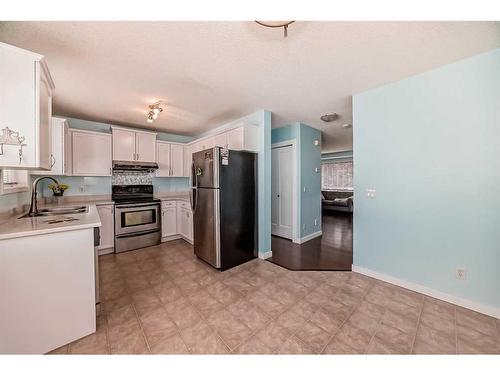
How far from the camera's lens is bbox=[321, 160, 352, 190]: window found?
795cm

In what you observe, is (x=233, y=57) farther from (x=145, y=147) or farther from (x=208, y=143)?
(x=145, y=147)

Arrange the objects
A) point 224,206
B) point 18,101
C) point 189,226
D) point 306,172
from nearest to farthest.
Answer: point 18,101, point 224,206, point 189,226, point 306,172

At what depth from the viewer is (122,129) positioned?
3.70 m

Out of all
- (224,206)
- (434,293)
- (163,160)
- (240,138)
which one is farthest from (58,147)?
(434,293)

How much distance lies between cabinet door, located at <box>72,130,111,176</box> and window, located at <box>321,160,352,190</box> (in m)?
7.86

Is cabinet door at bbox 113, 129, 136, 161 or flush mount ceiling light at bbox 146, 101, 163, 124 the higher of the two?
flush mount ceiling light at bbox 146, 101, 163, 124

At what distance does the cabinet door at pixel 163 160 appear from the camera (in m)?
4.18

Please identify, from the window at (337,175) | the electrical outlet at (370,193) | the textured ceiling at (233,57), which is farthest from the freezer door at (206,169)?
the window at (337,175)

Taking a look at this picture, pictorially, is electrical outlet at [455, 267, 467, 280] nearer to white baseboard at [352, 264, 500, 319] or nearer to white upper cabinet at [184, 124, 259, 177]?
white baseboard at [352, 264, 500, 319]

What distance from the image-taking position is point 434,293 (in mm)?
2066

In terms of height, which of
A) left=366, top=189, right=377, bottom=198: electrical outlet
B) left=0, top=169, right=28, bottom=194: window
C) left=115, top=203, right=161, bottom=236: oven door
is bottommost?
left=115, top=203, right=161, bottom=236: oven door

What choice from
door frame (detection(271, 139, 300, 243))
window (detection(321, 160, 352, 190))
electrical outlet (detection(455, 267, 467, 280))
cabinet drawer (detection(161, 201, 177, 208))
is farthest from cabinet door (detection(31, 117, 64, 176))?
window (detection(321, 160, 352, 190))

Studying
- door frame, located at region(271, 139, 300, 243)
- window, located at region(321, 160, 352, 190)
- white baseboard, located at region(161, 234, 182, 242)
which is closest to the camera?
door frame, located at region(271, 139, 300, 243)

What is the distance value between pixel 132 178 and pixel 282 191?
325 cm
